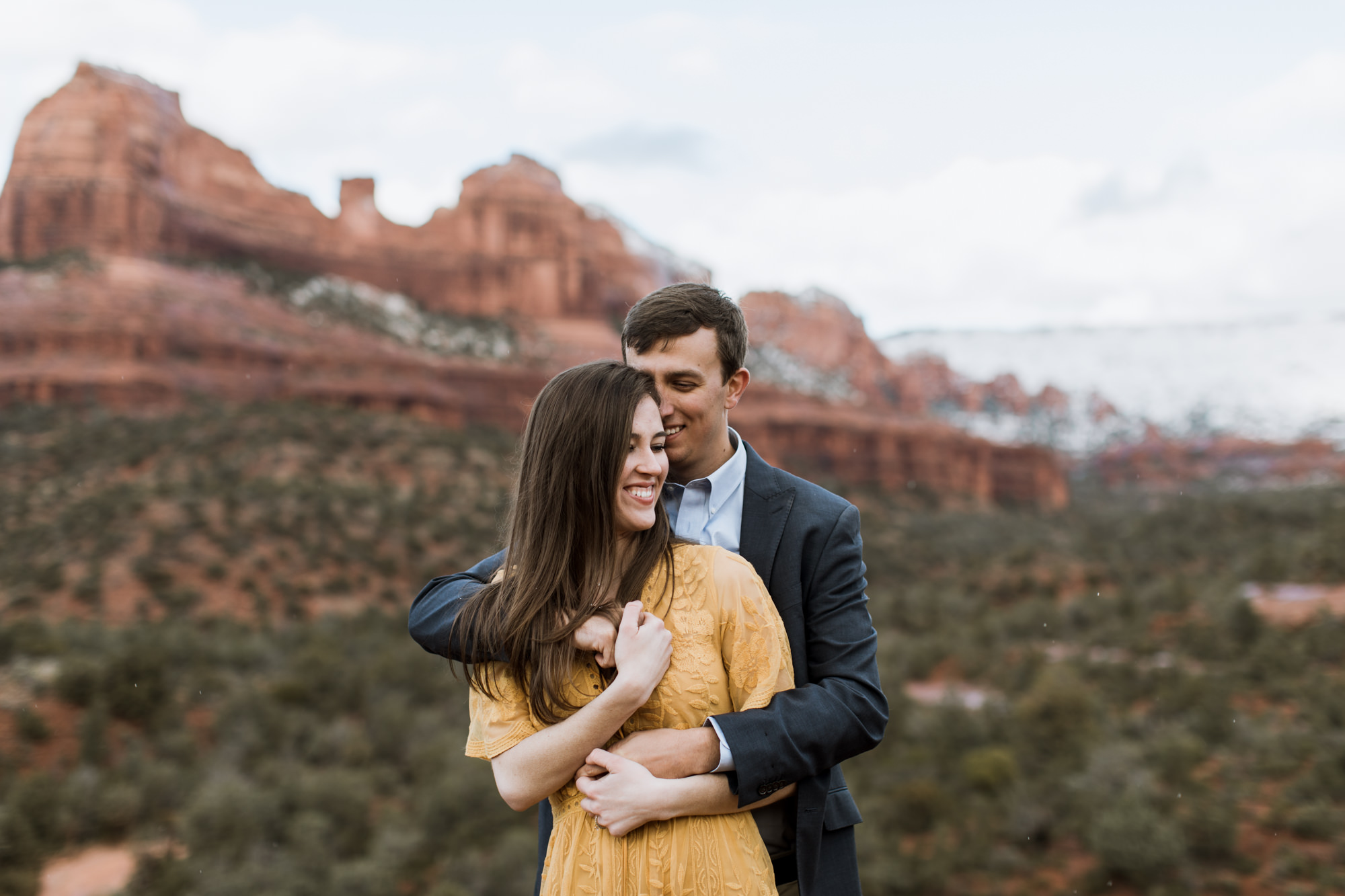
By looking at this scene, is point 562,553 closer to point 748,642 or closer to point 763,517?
point 748,642

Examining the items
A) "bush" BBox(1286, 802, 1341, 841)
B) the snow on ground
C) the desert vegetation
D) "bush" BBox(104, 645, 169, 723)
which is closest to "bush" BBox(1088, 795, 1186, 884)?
the desert vegetation

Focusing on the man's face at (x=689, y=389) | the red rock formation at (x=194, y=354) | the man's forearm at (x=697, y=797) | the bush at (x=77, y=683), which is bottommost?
the bush at (x=77, y=683)

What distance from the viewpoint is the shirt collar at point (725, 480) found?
207 centimetres

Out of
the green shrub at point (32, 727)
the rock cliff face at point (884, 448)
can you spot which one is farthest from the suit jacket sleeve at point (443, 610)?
the rock cliff face at point (884, 448)

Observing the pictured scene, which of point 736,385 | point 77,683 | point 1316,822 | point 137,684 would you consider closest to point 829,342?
point 137,684

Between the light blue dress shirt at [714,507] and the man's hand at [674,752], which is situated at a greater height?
the light blue dress shirt at [714,507]

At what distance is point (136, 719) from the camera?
9094 millimetres

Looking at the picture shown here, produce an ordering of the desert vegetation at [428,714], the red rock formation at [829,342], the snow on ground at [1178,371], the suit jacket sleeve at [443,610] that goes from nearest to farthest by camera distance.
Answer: the suit jacket sleeve at [443,610] < the desert vegetation at [428,714] < the red rock formation at [829,342] < the snow on ground at [1178,371]

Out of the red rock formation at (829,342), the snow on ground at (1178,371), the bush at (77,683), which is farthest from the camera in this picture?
the snow on ground at (1178,371)

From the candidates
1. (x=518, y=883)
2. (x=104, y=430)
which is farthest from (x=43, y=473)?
(x=518, y=883)

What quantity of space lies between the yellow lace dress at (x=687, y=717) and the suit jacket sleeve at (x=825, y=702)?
8 centimetres

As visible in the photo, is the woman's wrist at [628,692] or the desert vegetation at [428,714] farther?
the desert vegetation at [428,714]

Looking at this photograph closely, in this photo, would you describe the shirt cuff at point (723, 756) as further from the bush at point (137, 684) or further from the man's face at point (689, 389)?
the bush at point (137, 684)

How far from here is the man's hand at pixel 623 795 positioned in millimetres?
1612
